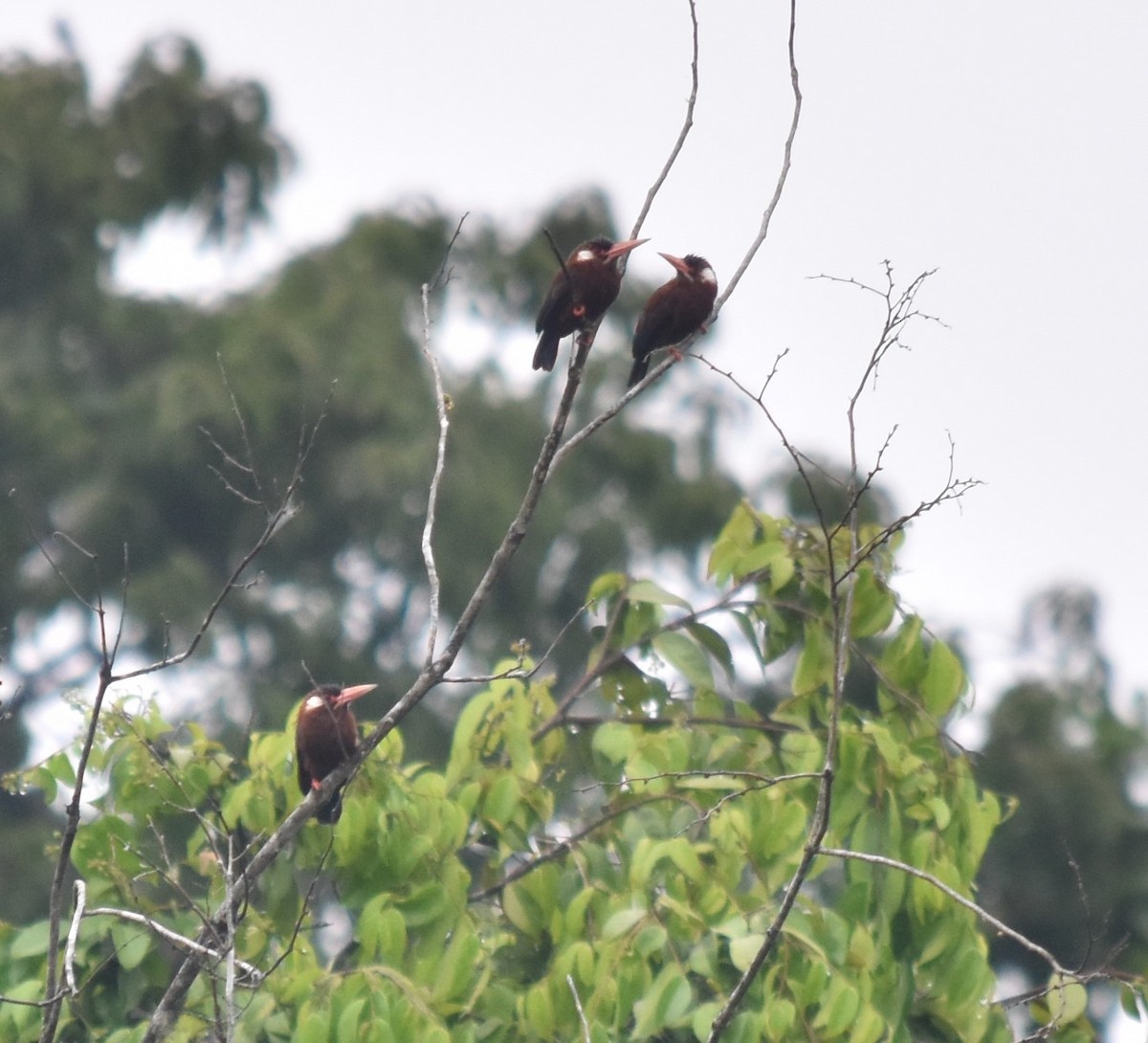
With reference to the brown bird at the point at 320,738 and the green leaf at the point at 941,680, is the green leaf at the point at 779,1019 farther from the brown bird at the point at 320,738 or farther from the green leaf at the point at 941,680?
the brown bird at the point at 320,738

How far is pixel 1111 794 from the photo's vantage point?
13.5 m

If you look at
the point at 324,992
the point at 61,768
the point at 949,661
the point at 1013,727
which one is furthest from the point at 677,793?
the point at 1013,727

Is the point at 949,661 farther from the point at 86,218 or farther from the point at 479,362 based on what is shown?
the point at 86,218

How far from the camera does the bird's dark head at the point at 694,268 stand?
475 centimetres

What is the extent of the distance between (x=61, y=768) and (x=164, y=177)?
1312 cm

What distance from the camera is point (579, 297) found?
4234 millimetres

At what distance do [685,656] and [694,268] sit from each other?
4.02 ft

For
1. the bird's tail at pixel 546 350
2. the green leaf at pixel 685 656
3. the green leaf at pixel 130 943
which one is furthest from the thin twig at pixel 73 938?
the bird's tail at pixel 546 350

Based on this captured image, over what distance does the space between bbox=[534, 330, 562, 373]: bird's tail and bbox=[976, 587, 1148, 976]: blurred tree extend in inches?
335

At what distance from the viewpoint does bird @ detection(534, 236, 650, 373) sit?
4219 millimetres

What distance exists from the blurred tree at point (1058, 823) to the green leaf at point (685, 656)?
8.84 meters

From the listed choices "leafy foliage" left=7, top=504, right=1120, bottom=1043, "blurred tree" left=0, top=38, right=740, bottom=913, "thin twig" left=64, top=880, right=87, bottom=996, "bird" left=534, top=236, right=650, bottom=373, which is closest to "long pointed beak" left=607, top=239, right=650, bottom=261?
"bird" left=534, top=236, right=650, bottom=373

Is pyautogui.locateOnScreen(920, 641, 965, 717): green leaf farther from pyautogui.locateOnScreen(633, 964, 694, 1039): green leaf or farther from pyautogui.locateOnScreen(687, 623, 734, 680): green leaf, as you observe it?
pyautogui.locateOnScreen(633, 964, 694, 1039): green leaf

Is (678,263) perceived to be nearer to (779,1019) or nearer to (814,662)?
(814,662)
